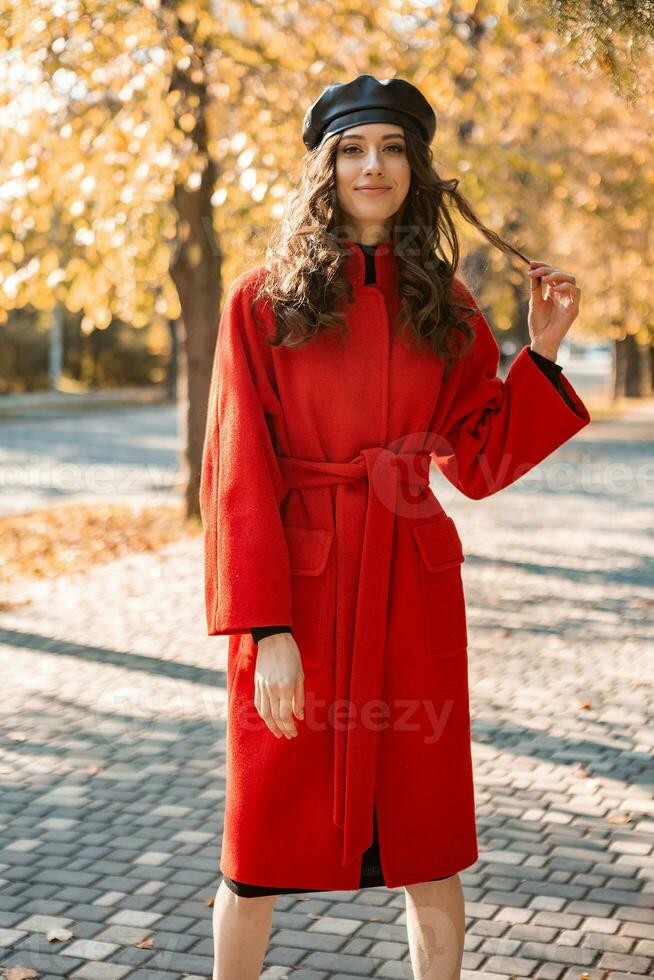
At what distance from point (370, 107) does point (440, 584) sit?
103cm

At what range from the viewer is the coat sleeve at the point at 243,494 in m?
2.64

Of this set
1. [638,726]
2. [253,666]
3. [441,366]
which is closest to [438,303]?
[441,366]

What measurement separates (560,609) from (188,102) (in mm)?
4899

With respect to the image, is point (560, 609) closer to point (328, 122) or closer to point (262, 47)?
point (262, 47)

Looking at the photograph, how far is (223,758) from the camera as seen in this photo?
5.44m

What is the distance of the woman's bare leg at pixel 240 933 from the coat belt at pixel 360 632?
0.24 metres

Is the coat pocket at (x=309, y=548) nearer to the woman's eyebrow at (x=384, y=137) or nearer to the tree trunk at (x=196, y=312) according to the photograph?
the woman's eyebrow at (x=384, y=137)

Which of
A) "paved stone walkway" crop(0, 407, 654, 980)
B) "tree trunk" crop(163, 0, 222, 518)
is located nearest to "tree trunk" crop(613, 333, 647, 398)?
"tree trunk" crop(163, 0, 222, 518)

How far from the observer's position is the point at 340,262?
9.12 feet

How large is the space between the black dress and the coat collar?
0.02 m

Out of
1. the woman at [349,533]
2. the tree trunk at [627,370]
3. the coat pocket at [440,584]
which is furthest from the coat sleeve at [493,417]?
the tree trunk at [627,370]

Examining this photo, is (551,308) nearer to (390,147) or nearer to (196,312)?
(390,147)

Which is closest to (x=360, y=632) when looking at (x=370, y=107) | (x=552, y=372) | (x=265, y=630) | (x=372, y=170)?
(x=265, y=630)

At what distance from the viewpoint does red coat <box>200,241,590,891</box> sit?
272 centimetres
